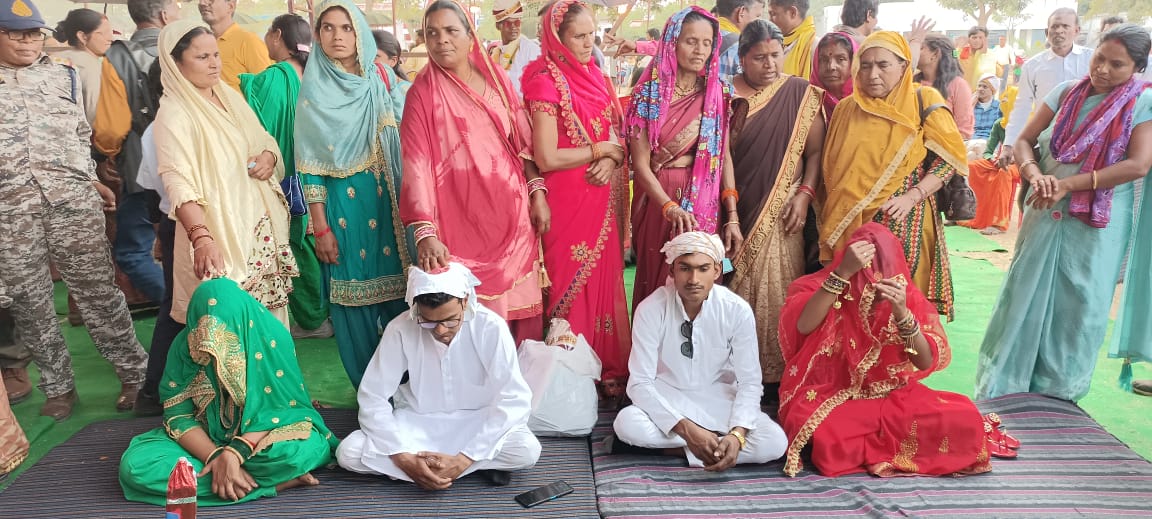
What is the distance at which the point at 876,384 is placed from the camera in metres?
2.75

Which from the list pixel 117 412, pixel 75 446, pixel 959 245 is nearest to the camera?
pixel 75 446

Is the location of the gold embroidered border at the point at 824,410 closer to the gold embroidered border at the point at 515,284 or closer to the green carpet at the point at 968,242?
the gold embroidered border at the point at 515,284

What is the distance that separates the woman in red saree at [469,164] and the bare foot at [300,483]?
864mm

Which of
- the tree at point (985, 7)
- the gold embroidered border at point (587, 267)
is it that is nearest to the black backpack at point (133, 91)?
the gold embroidered border at point (587, 267)

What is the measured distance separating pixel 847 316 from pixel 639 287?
37.1 inches

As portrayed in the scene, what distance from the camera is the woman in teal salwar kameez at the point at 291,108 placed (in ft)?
11.1

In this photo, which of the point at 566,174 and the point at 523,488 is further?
the point at 566,174

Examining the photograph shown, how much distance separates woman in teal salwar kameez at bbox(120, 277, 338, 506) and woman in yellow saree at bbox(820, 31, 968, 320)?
2156 mm

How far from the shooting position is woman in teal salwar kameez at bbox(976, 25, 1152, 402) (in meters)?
2.90

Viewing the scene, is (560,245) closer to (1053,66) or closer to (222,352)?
(222,352)

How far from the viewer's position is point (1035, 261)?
3.15 m

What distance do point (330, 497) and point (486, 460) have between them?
53cm

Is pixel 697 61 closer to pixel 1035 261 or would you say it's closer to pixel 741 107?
pixel 741 107

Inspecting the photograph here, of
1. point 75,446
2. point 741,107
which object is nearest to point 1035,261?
point 741,107
